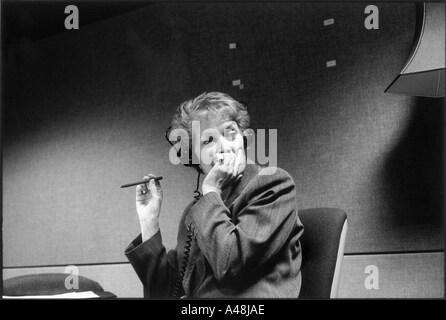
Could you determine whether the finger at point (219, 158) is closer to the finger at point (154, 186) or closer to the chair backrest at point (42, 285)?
the finger at point (154, 186)

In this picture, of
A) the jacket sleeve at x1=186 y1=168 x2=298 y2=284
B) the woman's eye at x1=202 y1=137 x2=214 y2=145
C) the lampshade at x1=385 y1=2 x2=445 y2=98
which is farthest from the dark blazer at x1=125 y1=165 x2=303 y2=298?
the lampshade at x1=385 y1=2 x2=445 y2=98

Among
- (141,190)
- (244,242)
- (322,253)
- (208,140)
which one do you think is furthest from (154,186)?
(322,253)

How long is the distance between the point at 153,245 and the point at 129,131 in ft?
0.91

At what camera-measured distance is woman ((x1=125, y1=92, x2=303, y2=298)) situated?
3.61 ft

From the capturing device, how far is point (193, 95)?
4.04ft

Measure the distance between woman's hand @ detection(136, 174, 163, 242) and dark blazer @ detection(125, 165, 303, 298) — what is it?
7 cm

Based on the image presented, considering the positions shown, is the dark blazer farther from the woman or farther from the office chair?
the office chair

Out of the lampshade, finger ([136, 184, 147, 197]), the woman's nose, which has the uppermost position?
the lampshade

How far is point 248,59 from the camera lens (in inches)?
49.2

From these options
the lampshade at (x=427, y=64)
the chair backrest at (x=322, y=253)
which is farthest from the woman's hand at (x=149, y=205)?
the lampshade at (x=427, y=64)

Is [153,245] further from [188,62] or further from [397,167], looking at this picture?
[397,167]

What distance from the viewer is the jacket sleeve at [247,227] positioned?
1093 millimetres

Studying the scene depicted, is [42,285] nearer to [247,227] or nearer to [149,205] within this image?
[149,205]
